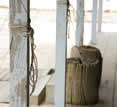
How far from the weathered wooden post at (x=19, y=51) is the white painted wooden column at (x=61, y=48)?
0.99m

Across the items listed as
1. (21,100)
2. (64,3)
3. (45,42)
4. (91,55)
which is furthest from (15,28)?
(45,42)

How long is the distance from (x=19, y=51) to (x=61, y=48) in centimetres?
102

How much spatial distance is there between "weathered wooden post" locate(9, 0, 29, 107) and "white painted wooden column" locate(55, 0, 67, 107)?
0.99 metres

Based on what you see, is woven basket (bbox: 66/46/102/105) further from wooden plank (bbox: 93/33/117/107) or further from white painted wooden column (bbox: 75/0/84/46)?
white painted wooden column (bbox: 75/0/84/46)

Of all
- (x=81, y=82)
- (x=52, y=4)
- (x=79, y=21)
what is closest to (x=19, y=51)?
(x=81, y=82)

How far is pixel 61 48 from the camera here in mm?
2592

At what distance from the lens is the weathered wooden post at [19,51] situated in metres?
1.56

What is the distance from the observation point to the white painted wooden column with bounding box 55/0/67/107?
99.7 inches

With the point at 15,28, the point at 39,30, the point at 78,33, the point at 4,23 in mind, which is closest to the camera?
the point at 15,28

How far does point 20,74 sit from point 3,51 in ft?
16.1

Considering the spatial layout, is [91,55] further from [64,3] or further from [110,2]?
[110,2]

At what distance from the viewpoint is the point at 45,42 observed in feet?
25.1

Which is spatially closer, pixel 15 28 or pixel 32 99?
pixel 15 28

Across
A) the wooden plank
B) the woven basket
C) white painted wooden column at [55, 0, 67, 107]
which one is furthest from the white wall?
white painted wooden column at [55, 0, 67, 107]
